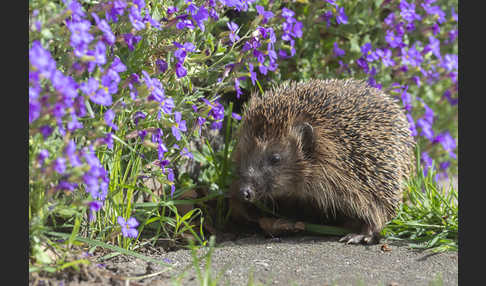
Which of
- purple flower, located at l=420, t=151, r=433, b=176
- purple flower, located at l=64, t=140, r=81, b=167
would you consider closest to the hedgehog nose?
purple flower, located at l=64, t=140, r=81, b=167

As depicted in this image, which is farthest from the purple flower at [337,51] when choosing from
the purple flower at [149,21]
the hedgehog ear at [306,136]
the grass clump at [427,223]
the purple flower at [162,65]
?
the purple flower at [149,21]

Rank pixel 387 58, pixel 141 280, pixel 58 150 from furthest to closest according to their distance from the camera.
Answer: pixel 387 58 < pixel 141 280 < pixel 58 150

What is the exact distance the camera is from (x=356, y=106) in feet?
17.3

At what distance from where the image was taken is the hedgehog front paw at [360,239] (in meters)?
4.84

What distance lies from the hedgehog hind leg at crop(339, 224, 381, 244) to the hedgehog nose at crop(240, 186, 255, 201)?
923 millimetres

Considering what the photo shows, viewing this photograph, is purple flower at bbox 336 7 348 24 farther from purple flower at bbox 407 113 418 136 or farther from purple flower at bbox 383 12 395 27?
purple flower at bbox 407 113 418 136

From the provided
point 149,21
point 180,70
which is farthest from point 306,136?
point 149,21

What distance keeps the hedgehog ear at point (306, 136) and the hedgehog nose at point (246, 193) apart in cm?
74

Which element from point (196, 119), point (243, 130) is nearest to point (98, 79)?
point (196, 119)

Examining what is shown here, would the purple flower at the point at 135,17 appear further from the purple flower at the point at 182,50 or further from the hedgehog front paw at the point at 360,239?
the hedgehog front paw at the point at 360,239

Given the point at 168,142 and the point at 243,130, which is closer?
the point at 168,142

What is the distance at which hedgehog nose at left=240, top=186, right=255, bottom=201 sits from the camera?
4863mm

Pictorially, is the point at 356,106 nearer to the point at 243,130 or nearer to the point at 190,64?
the point at 243,130

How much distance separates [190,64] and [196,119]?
468mm
